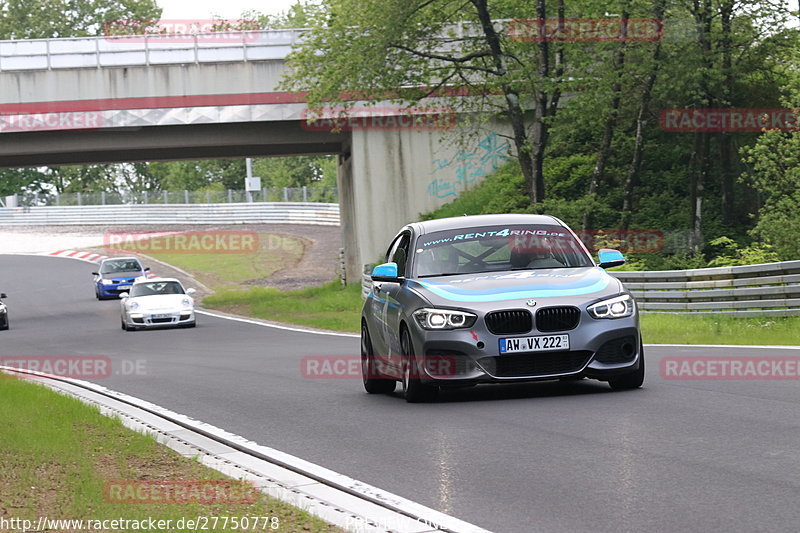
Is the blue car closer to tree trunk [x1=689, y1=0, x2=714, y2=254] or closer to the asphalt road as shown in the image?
tree trunk [x1=689, y1=0, x2=714, y2=254]

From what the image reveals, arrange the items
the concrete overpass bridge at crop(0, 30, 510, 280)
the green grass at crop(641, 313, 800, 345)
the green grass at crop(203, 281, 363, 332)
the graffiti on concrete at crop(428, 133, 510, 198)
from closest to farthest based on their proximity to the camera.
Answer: the green grass at crop(641, 313, 800, 345) < the green grass at crop(203, 281, 363, 332) < the concrete overpass bridge at crop(0, 30, 510, 280) < the graffiti on concrete at crop(428, 133, 510, 198)

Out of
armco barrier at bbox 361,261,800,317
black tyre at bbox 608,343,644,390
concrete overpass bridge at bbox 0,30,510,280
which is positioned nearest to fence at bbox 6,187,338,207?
concrete overpass bridge at bbox 0,30,510,280

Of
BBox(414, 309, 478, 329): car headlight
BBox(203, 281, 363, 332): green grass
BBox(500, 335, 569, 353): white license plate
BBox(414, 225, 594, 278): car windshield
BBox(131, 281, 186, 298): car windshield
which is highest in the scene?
BBox(414, 225, 594, 278): car windshield

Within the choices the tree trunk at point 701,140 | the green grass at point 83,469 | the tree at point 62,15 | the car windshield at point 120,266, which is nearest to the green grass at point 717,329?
the tree trunk at point 701,140

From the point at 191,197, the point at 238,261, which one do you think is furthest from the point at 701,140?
the point at 191,197

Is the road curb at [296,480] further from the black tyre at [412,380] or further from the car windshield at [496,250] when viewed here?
the car windshield at [496,250]

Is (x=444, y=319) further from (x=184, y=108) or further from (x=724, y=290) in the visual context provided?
(x=184, y=108)

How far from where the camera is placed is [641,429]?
8898mm

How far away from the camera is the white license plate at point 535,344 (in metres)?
10.7

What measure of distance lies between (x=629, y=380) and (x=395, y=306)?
2133mm

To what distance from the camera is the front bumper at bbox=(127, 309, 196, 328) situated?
30312 mm

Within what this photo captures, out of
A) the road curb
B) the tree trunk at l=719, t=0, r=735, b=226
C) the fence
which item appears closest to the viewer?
the road curb

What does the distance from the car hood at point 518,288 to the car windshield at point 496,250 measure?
240 millimetres

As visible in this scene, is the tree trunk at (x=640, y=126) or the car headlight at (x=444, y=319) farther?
the tree trunk at (x=640, y=126)
